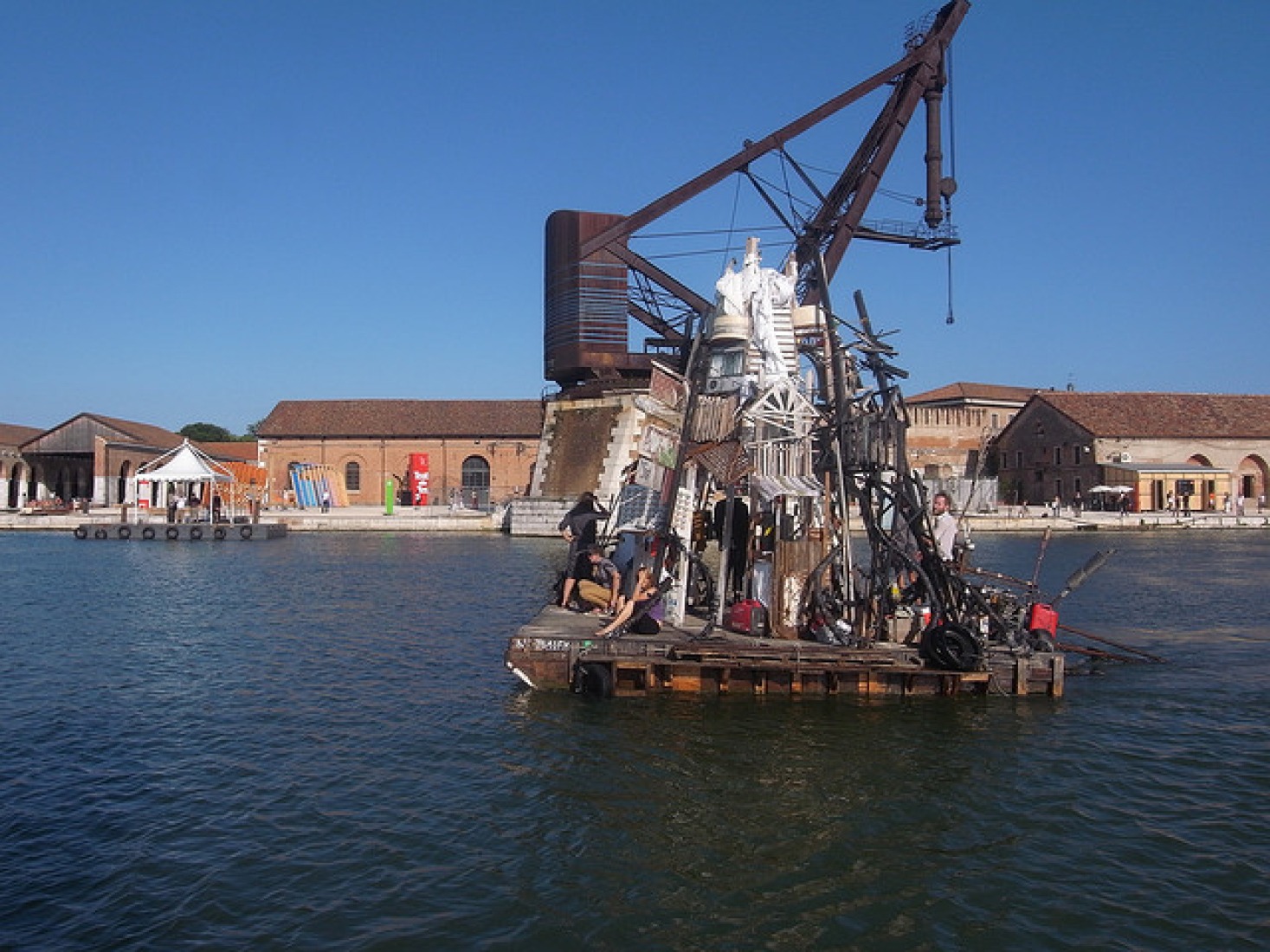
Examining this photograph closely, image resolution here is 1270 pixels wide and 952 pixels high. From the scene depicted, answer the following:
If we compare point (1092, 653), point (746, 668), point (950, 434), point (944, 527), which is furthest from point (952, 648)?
point (950, 434)

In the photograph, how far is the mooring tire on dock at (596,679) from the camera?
12.7 metres

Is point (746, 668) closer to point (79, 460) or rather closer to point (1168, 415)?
point (1168, 415)

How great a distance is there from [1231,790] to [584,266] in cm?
3676

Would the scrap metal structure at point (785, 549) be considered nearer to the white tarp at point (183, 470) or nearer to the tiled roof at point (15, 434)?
the white tarp at point (183, 470)

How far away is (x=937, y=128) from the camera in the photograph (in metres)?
40.4

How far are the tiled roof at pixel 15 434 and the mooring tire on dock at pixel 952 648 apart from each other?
231 ft

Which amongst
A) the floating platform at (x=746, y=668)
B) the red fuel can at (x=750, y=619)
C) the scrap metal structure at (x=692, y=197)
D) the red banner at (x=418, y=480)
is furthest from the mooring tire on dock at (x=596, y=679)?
the red banner at (x=418, y=480)

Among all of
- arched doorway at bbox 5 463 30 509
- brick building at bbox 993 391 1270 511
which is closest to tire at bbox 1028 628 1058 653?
brick building at bbox 993 391 1270 511

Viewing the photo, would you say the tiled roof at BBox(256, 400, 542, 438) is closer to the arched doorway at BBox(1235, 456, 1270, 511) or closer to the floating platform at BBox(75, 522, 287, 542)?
the floating platform at BBox(75, 522, 287, 542)

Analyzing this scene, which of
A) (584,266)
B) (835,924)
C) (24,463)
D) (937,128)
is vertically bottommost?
(835,924)

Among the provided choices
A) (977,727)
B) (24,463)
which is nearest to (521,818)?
(977,727)

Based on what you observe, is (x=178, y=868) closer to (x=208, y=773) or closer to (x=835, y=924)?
(x=208, y=773)

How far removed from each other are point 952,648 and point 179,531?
39.8m

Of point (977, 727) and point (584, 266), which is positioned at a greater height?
point (584, 266)
